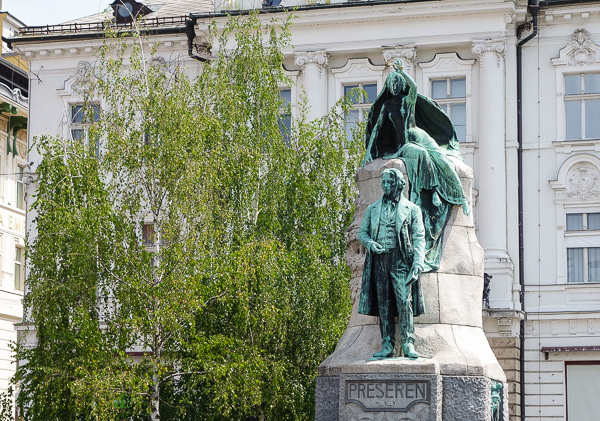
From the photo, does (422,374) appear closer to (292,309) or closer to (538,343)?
(292,309)

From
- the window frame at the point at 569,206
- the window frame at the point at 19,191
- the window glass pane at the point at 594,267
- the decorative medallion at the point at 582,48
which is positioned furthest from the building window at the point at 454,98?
the window frame at the point at 19,191

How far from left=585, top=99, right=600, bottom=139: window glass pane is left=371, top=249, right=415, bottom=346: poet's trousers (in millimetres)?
22033

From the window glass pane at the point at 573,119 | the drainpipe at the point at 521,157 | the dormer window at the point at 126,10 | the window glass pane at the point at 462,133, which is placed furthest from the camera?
the dormer window at the point at 126,10

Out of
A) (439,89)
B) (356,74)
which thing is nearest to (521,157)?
(439,89)

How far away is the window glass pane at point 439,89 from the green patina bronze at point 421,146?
66.4ft

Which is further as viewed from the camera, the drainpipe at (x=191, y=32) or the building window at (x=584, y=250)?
the drainpipe at (x=191, y=32)

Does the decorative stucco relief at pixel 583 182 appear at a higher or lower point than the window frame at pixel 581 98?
lower

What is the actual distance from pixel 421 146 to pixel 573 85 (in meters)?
21.2

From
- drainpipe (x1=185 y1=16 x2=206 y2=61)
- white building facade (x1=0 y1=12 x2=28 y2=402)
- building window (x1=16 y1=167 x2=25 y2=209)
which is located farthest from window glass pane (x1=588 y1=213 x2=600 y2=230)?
building window (x1=16 y1=167 x2=25 y2=209)

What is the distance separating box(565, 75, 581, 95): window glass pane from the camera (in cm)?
3431

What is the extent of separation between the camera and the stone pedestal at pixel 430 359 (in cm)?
1278

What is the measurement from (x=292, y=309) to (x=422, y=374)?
12.1m

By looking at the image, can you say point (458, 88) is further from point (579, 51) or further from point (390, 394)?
point (390, 394)

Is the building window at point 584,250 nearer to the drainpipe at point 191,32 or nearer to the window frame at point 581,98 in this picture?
the window frame at point 581,98
